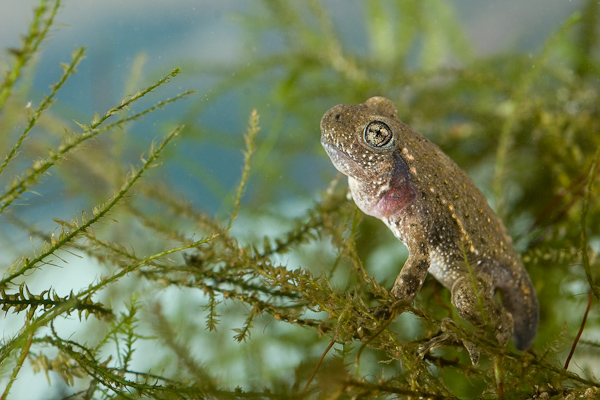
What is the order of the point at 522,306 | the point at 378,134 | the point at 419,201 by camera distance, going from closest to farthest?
1. the point at 378,134
2. the point at 419,201
3. the point at 522,306

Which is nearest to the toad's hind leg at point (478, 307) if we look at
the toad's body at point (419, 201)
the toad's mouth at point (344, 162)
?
the toad's body at point (419, 201)

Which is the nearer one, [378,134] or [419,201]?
[378,134]

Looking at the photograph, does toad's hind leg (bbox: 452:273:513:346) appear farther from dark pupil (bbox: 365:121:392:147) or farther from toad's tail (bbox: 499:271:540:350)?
dark pupil (bbox: 365:121:392:147)

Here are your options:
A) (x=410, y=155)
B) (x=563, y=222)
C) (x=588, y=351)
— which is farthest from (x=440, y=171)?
(x=588, y=351)

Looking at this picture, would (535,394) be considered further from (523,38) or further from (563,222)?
(523,38)

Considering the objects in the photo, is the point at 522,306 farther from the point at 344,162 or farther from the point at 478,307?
the point at 344,162

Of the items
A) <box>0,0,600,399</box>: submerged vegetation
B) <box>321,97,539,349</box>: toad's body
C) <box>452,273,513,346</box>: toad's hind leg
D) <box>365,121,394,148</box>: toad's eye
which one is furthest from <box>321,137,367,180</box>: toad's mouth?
<box>452,273,513,346</box>: toad's hind leg

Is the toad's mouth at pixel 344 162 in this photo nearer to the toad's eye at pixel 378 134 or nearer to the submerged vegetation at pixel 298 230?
the toad's eye at pixel 378 134

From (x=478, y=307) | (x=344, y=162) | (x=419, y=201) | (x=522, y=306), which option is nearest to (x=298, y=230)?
(x=344, y=162)
